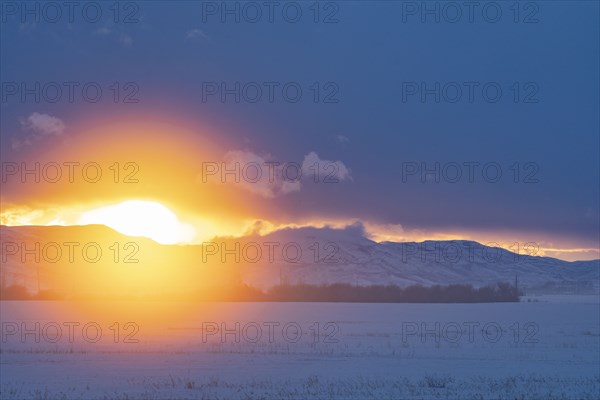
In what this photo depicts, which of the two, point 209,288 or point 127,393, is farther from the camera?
point 209,288

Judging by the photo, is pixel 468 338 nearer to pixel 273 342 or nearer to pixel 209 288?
pixel 273 342

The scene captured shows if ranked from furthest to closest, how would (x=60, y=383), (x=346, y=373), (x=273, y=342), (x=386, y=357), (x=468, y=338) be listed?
(x=468, y=338) < (x=273, y=342) < (x=386, y=357) < (x=346, y=373) < (x=60, y=383)

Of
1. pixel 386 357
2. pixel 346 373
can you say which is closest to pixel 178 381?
pixel 346 373

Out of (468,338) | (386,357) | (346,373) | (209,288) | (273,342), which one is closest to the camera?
(346,373)

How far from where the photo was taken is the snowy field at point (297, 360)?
24.3m

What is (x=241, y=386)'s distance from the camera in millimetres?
24969

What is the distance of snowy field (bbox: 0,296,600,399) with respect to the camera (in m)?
24.3

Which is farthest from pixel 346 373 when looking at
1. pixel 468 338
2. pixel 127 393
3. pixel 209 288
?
pixel 209 288

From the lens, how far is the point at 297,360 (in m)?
33.0

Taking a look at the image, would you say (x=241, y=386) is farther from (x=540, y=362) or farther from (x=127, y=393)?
(x=540, y=362)

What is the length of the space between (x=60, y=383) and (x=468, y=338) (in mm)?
25898

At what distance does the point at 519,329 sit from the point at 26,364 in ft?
110

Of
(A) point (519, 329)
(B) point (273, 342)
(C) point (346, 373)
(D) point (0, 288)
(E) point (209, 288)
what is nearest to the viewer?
(C) point (346, 373)

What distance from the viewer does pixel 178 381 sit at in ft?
86.5
